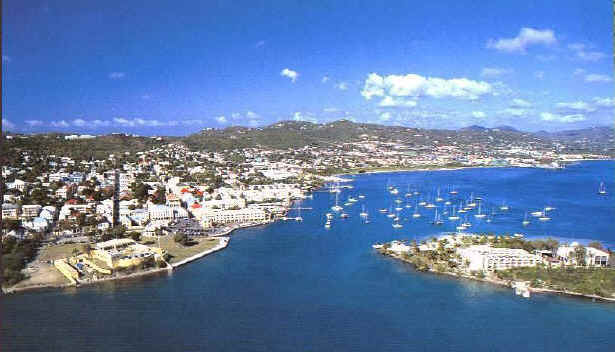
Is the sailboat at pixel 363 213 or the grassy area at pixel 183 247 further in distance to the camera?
the sailboat at pixel 363 213

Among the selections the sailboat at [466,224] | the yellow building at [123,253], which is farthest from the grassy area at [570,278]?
the yellow building at [123,253]

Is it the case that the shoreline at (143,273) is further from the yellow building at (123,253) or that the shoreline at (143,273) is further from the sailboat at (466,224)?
the sailboat at (466,224)

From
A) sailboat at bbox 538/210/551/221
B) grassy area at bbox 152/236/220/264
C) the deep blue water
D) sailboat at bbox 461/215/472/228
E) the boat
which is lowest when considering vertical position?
the deep blue water

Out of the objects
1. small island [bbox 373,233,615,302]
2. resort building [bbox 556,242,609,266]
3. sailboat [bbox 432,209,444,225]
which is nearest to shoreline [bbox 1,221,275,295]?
small island [bbox 373,233,615,302]

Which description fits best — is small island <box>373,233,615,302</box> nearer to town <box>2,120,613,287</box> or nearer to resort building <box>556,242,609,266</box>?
resort building <box>556,242,609,266</box>

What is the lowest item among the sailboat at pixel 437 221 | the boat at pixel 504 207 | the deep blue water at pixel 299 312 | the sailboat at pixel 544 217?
the deep blue water at pixel 299 312

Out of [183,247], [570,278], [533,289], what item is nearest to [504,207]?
[570,278]

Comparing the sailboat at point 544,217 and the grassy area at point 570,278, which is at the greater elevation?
the sailboat at point 544,217
